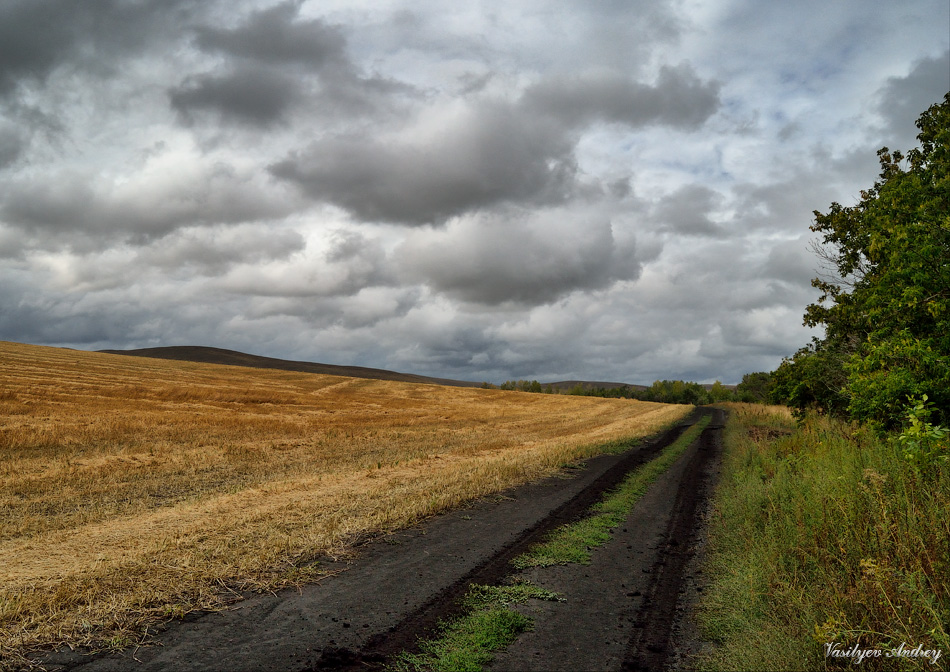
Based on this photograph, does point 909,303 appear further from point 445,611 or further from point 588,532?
point 445,611

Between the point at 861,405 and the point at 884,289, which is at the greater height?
the point at 884,289

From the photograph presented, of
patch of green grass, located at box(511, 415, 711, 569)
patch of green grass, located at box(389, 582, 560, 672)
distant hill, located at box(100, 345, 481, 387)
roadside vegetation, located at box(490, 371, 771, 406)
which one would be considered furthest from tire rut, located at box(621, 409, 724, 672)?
roadside vegetation, located at box(490, 371, 771, 406)

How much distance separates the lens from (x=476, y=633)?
5867 mm

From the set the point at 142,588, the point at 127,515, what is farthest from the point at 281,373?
the point at 142,588

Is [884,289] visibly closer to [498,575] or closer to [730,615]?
[730,615]

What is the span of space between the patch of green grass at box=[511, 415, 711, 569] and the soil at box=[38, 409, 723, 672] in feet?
0.73

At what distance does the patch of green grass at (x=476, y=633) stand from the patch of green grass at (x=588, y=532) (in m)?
1.15

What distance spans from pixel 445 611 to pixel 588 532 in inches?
173

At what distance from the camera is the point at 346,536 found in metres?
9.34

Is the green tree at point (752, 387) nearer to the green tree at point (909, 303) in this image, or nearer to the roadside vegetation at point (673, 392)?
the roadside vegetation at point (673, 392)

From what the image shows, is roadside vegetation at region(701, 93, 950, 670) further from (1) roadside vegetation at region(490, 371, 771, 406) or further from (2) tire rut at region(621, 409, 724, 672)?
(1) roadside vegetation at region(490, 371, 771, 406)

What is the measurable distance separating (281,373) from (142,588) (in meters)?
76.0

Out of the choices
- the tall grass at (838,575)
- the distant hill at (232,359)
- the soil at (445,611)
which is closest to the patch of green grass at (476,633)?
the soil at (445,611)

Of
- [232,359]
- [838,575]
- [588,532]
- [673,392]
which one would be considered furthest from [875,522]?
[673,392]
